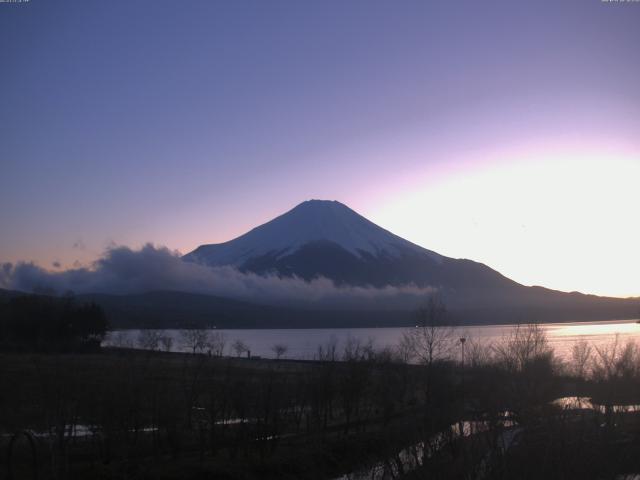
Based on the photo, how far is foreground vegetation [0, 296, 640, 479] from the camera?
34.7 feet

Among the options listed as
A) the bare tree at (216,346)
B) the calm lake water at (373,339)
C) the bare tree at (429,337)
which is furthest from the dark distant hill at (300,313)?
the bare tree at (429,337)

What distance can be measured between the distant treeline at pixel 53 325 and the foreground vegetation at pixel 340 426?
2222 cm

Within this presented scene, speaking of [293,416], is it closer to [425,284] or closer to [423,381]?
[423,381]

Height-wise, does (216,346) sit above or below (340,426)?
above

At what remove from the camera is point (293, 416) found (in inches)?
1008

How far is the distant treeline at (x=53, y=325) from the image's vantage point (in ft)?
181

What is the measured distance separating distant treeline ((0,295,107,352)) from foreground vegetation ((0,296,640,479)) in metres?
22.2

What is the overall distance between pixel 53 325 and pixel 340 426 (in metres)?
39.5

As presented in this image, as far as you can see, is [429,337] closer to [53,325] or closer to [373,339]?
[53,325]

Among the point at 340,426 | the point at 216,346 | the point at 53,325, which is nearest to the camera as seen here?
the point at 340,426

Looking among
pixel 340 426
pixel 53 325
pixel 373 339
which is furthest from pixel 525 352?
pixel 373 339

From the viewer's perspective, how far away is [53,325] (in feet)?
189

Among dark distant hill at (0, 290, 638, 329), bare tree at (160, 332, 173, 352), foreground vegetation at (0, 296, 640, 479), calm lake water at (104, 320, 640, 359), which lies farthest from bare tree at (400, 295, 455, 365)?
dark distant hill at (0, 290, 638, 329)

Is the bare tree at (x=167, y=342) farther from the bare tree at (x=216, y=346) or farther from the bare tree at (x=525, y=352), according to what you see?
the bare tree at (x=525, y=352)
